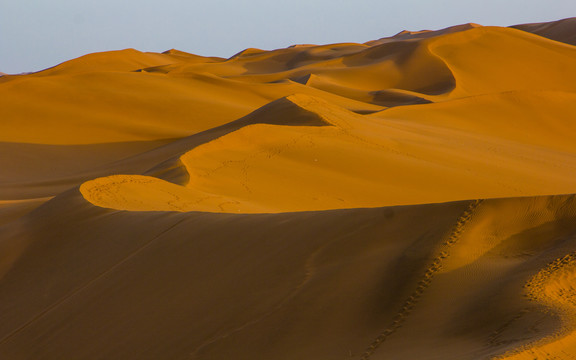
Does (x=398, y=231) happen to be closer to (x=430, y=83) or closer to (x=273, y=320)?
(x=273, y=320)

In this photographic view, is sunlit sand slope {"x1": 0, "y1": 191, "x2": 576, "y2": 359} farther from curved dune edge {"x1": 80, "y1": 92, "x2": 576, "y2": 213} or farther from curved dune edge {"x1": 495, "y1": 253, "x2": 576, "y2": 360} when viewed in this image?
curved dune edge {"x1": 80, "y1": 92, "x2": 576, "y2": 213}

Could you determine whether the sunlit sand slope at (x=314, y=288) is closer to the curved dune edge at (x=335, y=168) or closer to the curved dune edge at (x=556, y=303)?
the curved dune edge at (x=556, y=303)

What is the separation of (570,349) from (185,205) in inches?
218

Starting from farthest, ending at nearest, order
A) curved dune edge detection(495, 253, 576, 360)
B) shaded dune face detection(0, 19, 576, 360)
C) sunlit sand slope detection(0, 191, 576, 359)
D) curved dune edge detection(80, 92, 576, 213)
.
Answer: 1. curved dune edge detection(80, 92, 576, 213)
2. shaded dune face detection(0, 19, 576, 360)
3. sunlit sand slope detection(0, 191, 576, 359)
4. curved dune edge detection(495, 253, 576, 360)

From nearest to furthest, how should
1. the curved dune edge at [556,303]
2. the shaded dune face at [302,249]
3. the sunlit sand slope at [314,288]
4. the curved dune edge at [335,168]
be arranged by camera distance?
the curved dune edge at [556,303] < the sunlit sand slope at [314,288] < the shaded dune face at [302,249] < the curved dune edge at [335,168]

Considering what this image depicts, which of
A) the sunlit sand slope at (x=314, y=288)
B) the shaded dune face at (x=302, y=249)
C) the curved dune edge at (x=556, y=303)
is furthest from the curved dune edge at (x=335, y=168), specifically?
the curved dune edge at (x=556, y=303)

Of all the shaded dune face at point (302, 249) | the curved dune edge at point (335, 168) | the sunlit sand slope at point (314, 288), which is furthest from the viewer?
the curved dune edge at point (335, 168)

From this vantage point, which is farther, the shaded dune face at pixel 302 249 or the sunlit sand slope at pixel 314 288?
the shaded dune face at pixel 302 249

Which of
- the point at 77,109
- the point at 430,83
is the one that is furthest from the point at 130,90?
the point at 430,83

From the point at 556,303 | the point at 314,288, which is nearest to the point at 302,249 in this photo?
the point at 314,288

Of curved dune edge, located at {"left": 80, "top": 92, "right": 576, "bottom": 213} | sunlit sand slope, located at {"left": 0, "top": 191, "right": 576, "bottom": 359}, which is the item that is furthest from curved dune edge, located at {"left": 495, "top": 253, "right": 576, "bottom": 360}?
curved dune edge, located at {"left": 80, "top": 92, "right": 576, "bottom": 213}

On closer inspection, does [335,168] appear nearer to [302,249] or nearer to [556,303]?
[302,249]

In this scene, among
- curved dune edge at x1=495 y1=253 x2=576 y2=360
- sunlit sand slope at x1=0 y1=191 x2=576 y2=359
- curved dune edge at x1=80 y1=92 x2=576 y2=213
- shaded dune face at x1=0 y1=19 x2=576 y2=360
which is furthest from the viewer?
curved dune edge at x1=80 y1=92 x2=576 y2=213

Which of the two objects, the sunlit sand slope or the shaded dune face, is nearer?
the sunlit sand slope
